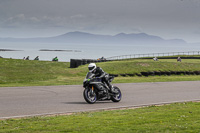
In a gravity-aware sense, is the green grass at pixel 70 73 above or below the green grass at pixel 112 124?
above

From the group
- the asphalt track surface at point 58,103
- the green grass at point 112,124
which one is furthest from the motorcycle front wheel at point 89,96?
the green grass at point 112,124

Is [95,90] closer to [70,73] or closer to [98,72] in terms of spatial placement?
[98,72]

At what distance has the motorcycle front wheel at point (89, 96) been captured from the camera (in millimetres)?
12484

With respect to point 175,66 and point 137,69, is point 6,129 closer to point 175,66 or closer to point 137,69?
point 137,69

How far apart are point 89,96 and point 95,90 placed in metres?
0.32

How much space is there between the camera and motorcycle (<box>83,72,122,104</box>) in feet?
40.4

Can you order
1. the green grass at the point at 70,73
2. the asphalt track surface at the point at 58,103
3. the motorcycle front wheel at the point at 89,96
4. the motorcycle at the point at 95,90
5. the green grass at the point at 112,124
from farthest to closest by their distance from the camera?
the green grass at the point at 70,73
the motorcycle front wheel at the point at 89,96
the motorcycle at the point at 95,90
the asphalt track surface at the point at 58,103
the green grass at the point at 112,124

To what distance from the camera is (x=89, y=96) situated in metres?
12.6

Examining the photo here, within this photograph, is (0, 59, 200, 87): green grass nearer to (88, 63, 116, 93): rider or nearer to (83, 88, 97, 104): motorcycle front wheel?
(88, 63, 116, 93): rider

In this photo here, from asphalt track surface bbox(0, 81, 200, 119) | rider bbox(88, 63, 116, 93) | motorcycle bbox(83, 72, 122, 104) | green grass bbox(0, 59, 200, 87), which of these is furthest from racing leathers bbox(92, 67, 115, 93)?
green grass bbox(0, 59, 200, 87)

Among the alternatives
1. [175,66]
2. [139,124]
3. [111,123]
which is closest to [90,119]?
[111,123]

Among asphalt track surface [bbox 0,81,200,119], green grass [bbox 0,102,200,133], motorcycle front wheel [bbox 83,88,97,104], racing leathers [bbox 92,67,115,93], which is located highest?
racing leathers [bbox 92,67,115,93]

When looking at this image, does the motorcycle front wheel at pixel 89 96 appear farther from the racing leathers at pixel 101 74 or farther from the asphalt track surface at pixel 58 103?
the racing leathers at pixel 101 74

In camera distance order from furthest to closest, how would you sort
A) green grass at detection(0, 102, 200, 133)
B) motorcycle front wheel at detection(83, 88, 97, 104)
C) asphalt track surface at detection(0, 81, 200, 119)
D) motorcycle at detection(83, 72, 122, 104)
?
motorcycle front wheel at detection(83, 88, 97, 104), motorcycle at detection(83, 72, 122, 104), asphalt track surface at detection(0, 81, 200, 119), green grass at detection(0, 102, 200, 133)
